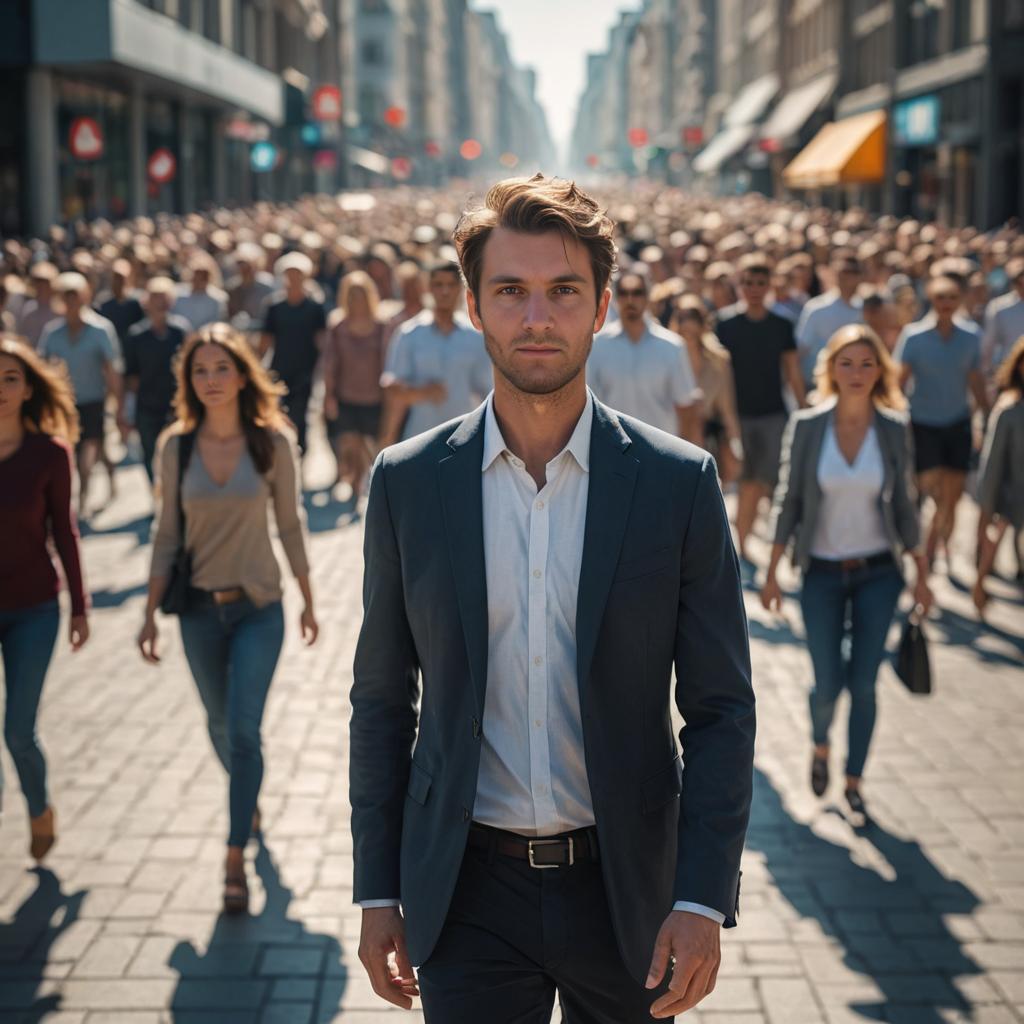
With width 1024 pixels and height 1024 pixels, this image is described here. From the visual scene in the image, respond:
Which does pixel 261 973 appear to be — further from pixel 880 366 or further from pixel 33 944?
pixel 880 366

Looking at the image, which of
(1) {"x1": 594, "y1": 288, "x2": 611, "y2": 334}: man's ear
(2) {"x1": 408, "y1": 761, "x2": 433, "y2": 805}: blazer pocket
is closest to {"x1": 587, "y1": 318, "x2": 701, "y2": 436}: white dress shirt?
(1) {"x1": 594, "y1": 288, "x2": 611, "y2": 334}: man's ear

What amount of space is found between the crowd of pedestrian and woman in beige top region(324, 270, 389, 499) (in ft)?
0.06

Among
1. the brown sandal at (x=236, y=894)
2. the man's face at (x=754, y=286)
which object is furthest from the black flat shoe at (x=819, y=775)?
the man's face at (x=754, y=286)

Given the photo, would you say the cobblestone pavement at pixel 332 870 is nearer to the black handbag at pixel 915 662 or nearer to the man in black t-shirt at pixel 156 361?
the black handbag at pixel 915 662

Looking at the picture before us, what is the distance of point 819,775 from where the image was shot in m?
7.06

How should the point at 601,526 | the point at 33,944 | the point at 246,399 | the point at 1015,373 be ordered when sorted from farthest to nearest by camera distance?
the point at 1015,373
the point at 246,399
the point at 33,944
the point at 601,526

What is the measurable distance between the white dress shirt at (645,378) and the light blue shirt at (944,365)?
2267 millimetres

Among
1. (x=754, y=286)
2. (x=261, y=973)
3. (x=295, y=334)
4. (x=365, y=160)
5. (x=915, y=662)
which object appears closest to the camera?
(x=261, y=973)

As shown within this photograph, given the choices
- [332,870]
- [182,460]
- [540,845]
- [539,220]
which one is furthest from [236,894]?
[539,220]

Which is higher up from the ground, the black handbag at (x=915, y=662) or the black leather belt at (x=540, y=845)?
the black leather belt at (x=540, y=845)

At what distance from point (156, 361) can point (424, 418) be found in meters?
4.07

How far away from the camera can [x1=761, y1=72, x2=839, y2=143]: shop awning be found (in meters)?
55.7

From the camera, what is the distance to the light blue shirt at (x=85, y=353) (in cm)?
1316

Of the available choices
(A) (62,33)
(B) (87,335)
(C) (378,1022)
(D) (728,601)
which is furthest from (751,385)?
(A) (62,33)
